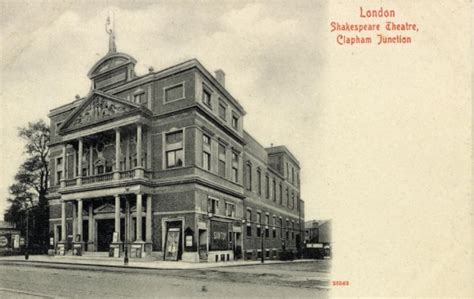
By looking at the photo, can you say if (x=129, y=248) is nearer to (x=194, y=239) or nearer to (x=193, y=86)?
(x=194, y=239)

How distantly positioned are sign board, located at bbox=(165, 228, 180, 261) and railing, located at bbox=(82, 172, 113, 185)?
4.91 meters

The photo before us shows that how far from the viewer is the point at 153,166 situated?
75.4 feet

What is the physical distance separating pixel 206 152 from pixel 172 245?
18.1ft

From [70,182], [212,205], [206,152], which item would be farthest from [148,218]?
[70,182]

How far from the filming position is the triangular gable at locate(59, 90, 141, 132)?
22837mm

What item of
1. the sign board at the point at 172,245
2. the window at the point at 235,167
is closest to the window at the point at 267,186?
the window at the point at 235,167

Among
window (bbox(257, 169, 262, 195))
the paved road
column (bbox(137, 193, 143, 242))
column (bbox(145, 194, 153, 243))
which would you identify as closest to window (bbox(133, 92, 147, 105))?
column (bbox(145, 194, 153, 243))

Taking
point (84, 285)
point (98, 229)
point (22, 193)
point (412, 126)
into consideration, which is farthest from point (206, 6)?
point (22, 193)

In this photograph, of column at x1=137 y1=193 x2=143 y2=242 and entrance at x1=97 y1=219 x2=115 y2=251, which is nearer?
column at x1=137 y1=193 x2=143 y2=242

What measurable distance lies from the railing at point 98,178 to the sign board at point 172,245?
491 centimetres

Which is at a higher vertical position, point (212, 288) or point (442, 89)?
point (442, 89)

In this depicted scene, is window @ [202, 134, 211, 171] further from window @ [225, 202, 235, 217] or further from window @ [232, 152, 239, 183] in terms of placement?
window @ [232, 152, 239, 183]

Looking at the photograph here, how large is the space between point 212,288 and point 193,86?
1356 centimetres

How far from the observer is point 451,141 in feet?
30.7
